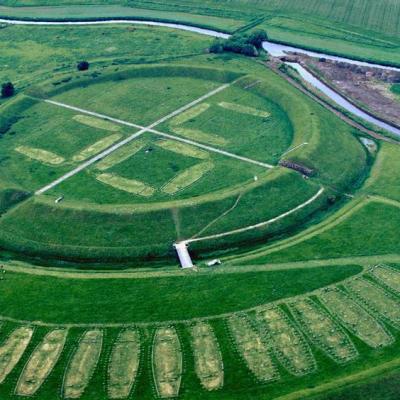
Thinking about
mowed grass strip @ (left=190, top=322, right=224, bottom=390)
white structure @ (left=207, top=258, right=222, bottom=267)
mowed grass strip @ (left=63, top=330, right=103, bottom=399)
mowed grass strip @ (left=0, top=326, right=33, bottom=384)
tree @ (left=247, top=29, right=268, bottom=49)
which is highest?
tree @ (left=247, top=29, right=268, bottom=49)

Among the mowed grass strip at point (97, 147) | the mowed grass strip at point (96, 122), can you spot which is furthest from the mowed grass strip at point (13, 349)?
the mowed grass strip at point (96, 122)

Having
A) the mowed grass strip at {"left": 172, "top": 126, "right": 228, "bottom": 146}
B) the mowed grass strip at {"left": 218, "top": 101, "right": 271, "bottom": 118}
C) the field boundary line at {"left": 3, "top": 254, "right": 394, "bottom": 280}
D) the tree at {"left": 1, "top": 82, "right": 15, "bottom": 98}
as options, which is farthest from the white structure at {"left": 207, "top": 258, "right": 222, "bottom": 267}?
the tree at {"left": 1, "top": 82, "right": 15, "bottom": 98}

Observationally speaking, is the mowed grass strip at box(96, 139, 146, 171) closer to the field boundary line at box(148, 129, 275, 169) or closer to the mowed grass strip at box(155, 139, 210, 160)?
the mowed grass strip at box(155, 139, 210, 160)

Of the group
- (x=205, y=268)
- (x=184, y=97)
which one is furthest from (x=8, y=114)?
(x=205, y=268)

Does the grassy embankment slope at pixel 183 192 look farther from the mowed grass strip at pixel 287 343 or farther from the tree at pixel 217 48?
the tree at pixel 217 48

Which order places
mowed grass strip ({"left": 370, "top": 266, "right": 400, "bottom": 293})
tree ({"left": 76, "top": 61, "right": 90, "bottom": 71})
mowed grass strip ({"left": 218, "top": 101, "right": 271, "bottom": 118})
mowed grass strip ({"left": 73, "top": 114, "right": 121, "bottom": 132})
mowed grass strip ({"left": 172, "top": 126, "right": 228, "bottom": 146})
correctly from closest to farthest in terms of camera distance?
1. mowed grass strip ({"left": 370, "top": 266, "right": 400, "bottom": 293})
2. mowed grass strip ({"left": 172, "top": 126, "right": 228, "bottom": 146})
3. mowed grass strip ({"left": 73, "top": 114, "right": 121, "bottom": 132})
4. mowed grass strip ({"left": 218, "top": 101, "right": 271, "bottom": 118})
5. tree ({"left": 76, "top": 61, "right": 90, "bottom": 71})

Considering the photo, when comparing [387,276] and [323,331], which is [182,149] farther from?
[323,331]
